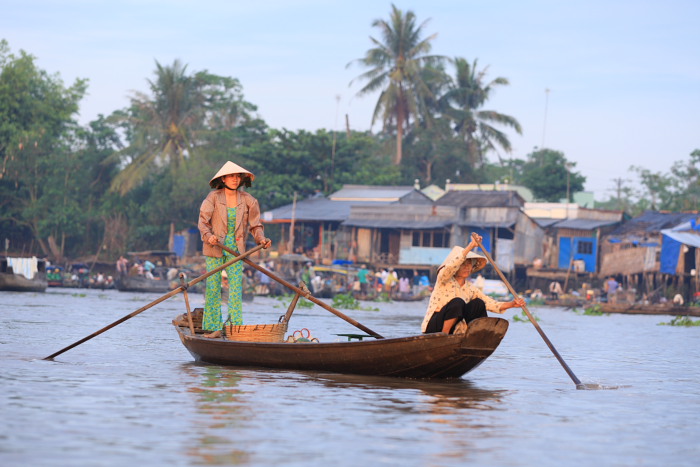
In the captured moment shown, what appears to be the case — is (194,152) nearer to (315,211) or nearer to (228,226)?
(315,211)

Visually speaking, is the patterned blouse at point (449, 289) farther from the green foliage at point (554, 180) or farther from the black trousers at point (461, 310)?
the green foliage at point (554, 180)

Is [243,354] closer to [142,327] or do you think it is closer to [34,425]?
[34,425]

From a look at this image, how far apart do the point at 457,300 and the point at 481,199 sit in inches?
1227

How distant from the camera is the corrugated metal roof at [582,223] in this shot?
3806 cm

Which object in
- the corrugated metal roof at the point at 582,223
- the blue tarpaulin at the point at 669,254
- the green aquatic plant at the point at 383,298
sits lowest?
the green aquatic plant at the point at 383,298

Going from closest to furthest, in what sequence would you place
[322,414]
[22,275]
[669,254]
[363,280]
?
[322,414] → [22,275] → [669,254] → [363,280]

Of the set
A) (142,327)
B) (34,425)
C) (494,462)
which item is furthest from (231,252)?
(142,327)

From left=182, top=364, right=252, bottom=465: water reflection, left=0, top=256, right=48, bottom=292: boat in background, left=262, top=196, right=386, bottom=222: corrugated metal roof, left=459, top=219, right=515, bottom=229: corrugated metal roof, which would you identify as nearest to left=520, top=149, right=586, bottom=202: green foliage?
left=459, top=219, right=515, bottom=229: corrugated metal roof

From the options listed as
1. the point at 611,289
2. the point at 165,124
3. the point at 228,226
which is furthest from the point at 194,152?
the point at 228,226

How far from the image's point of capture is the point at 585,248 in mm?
38688

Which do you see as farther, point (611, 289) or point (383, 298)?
point (611, 289)

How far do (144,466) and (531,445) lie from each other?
7.03ft

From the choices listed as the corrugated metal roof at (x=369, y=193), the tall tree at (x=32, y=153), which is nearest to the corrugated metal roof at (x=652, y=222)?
the corrugated metal roof at (x=369, y=193)

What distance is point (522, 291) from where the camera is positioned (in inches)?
1548
